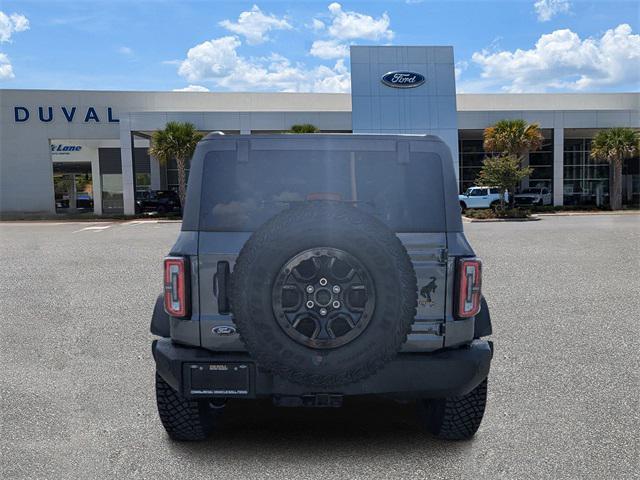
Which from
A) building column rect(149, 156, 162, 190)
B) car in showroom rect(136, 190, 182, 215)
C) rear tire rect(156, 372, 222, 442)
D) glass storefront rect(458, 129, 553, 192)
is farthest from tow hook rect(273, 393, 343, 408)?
building column rect(149, 156, 162, 190)

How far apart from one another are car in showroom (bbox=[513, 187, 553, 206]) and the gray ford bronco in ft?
119

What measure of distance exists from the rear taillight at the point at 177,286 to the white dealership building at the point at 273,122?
32.6 meters

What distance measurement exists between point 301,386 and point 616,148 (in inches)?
1459

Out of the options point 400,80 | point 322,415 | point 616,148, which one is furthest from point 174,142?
point 322,415

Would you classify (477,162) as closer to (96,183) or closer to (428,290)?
(96,183)

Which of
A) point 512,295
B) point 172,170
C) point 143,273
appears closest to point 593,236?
point 512,295

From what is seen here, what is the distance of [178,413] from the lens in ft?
12.0

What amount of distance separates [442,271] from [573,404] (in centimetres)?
195

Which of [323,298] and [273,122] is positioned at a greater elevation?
[273,122]

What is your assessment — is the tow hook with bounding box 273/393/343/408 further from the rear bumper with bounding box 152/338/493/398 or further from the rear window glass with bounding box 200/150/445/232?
the rear window glass with bounding box 200/150/445/232

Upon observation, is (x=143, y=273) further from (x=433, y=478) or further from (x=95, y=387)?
(x=433, y=478)

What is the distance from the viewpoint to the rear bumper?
320 centimetres

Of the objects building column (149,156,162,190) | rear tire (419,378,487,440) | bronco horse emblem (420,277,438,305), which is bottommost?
rear tire (419,378,487,440)

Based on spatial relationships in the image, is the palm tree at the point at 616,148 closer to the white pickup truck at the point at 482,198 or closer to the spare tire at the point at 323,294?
the white pickup truck at the point at 482,198
